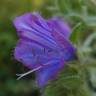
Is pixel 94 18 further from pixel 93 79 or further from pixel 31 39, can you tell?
pixel 31 39

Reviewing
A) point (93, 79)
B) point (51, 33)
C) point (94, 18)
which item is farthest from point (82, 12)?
point (51, 33)

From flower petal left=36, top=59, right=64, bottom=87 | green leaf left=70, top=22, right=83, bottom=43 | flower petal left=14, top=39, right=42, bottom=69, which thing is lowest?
flower petal left=36, top=59, right=64, bottom=87

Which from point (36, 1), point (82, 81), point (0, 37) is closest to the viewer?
point (82, 81)

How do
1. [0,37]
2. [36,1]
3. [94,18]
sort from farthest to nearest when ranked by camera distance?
1. [36,1]
2. [0,37]
3. [94,18]

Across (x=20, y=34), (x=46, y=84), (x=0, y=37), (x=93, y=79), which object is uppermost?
(x=20, y=34)

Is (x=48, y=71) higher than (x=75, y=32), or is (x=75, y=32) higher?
(x=75, y=32)

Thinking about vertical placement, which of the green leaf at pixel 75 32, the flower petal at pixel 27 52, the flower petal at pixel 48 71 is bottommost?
the flower petal at pixel 48 71
